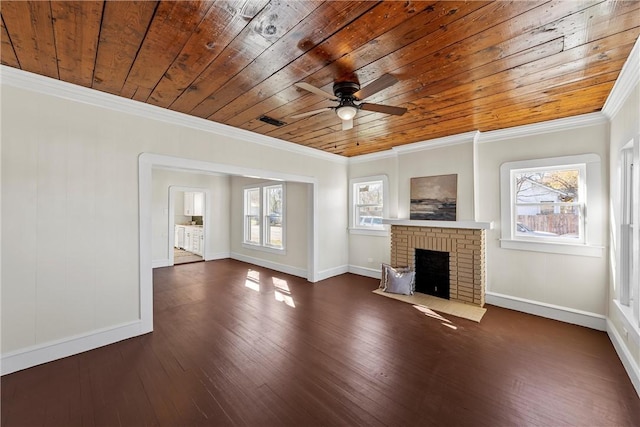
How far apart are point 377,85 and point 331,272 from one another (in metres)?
4.30

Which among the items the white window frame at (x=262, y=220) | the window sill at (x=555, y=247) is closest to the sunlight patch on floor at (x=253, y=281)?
the white window frame at (x=262, y=220)

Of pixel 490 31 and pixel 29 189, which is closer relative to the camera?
pixel 490 31

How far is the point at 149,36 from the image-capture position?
1.84 m

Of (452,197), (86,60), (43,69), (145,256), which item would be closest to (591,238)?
(452,197)

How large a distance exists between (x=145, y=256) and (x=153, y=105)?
5.76 ft

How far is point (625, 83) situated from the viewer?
7.70 feet

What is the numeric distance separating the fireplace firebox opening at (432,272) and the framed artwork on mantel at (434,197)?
2.10 ft

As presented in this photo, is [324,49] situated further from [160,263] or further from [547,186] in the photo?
[160,263]

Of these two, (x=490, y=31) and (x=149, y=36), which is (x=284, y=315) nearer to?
(x=149, y=36)

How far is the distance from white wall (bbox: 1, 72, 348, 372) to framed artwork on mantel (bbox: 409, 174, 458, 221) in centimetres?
389

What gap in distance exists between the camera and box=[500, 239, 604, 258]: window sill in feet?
10.9

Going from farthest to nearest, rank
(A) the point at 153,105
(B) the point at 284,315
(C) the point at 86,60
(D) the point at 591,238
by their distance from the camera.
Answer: (B) the point at 284,315 < (D) the point at 591,238 < (A) the point at 153,105 < (C) the point at 86,60

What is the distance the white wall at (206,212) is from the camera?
6730 millimetres

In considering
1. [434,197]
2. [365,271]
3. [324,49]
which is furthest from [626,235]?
[365,271]
